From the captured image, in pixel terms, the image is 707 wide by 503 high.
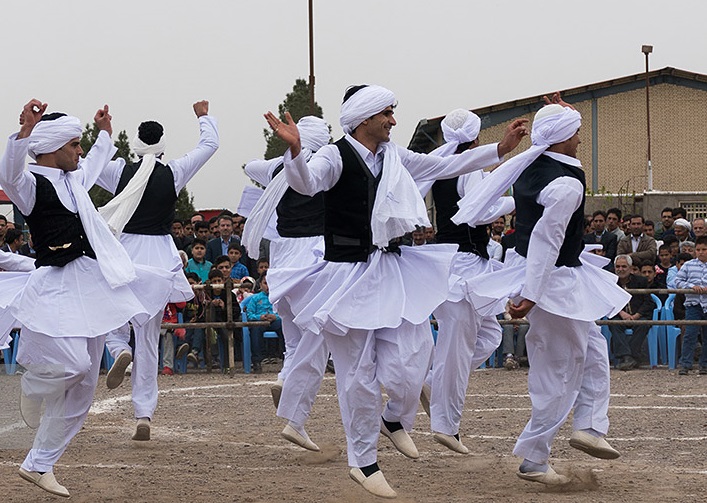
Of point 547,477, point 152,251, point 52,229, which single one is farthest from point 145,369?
point 547,477

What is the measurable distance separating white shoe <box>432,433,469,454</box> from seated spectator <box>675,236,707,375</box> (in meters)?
6.11

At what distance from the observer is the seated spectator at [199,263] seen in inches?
629

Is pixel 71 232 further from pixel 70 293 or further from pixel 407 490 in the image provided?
pixel 407 490

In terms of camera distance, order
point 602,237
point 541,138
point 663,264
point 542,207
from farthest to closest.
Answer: point 602,237 → point 663,264 → point 541,138 → point 542,207

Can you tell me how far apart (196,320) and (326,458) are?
23.6 ft

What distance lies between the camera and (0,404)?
467 inches

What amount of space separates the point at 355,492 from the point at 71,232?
7.30 feet

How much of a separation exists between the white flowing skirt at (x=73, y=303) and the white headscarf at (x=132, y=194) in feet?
6.63

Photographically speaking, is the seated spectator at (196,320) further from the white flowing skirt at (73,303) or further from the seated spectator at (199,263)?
the white flowing skirt at (73,303)

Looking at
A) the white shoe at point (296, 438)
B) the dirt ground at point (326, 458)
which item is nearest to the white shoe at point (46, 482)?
the dirt ground at point (326, 458)

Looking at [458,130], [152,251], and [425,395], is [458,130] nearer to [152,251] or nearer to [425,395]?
[425,395]

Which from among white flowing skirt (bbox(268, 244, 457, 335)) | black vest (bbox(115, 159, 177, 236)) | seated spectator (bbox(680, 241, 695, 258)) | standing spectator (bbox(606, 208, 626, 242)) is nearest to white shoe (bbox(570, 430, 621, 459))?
white flowing skirt (bbox(268, 244, 457, 335))

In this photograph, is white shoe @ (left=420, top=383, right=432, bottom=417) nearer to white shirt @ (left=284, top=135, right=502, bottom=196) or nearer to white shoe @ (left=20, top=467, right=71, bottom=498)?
white shirt @ (left=284, top=135, right=502, bottom=196)

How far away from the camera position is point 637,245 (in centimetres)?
1611
